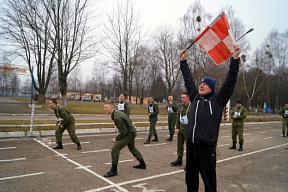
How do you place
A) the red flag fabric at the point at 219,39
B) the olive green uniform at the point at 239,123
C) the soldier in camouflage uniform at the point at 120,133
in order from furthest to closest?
the olive green uniform at the point at 239,123
the soldier in camouflage uniform at the point at 120,133
the red flag fabric at the point at 219,39

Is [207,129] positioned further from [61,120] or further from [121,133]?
[61,120]

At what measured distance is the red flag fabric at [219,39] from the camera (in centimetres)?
328

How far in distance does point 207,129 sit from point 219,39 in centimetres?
170

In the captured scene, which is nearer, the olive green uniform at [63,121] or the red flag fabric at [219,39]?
the red flag fabric at [219,39]

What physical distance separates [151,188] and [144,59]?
43.2 meters

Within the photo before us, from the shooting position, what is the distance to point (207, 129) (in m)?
2.74

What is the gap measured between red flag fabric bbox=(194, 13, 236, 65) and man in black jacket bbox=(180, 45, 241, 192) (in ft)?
2.12

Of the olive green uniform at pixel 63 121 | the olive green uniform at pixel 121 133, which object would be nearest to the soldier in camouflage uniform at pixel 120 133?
the olive green uniform at pixel 121 133

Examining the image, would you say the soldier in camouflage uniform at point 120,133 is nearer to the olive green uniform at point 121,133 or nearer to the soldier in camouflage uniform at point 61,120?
the olive green uniform at point 121,133

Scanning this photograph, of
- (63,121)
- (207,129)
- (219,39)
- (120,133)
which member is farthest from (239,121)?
(63,121)

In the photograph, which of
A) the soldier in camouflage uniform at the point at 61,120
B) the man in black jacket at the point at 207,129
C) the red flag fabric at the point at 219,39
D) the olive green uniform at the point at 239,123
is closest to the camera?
the man in black jacket at the point at 207,129

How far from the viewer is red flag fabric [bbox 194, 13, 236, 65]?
3277 millimetres

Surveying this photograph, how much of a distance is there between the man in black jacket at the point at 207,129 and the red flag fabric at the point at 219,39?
0.65 m

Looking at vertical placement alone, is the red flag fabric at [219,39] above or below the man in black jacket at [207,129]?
above
